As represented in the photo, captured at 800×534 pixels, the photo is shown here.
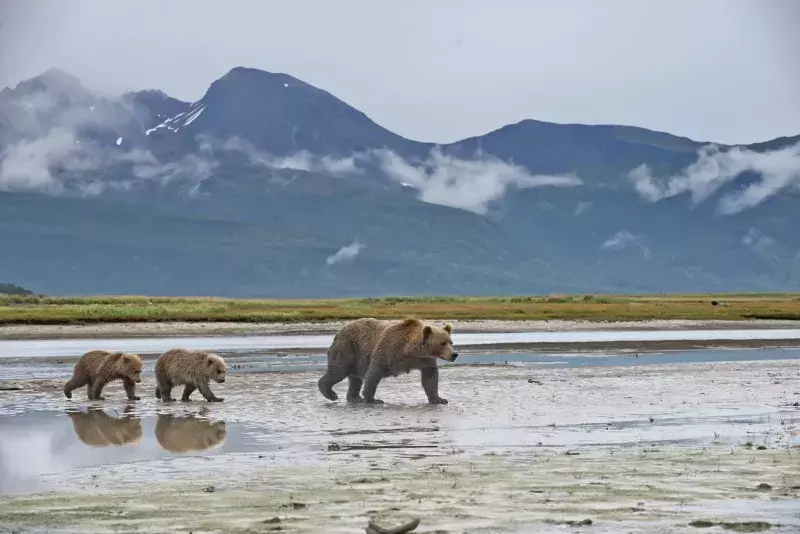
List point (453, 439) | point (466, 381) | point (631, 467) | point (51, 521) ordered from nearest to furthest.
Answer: point (51, 521), point (631, 467), point (453, 439), point (466, 381)

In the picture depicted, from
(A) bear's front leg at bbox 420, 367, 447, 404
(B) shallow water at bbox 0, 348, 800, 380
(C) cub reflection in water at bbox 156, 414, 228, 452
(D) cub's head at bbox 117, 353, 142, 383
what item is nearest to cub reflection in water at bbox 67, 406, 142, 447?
(C) cub reflection in water at bbox 156, 414, 228, 452

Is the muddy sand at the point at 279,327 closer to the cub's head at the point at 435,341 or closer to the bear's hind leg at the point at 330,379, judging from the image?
the bear's hind leg at the point at 330,379

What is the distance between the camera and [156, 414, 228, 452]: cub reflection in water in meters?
16.1

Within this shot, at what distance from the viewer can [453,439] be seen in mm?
16188

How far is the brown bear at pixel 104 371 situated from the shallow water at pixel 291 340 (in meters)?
16.2

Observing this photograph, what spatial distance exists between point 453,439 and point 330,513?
18.8 ft

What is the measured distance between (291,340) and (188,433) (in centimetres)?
3280

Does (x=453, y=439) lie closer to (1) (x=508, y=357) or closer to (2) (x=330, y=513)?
(2) (x=330, y=513)

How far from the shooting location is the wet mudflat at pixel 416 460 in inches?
→ 411

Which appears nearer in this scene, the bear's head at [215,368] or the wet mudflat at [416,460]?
the wet mudflat at [416,460]

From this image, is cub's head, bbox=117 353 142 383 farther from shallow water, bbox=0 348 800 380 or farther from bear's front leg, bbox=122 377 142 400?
shallow water, bbox=0 348 800 380

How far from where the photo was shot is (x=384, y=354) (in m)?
21.3

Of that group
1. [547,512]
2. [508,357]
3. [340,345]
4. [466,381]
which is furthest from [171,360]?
[508,357]

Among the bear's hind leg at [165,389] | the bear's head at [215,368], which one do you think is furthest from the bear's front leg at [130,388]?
the bear's head at [215,368]
